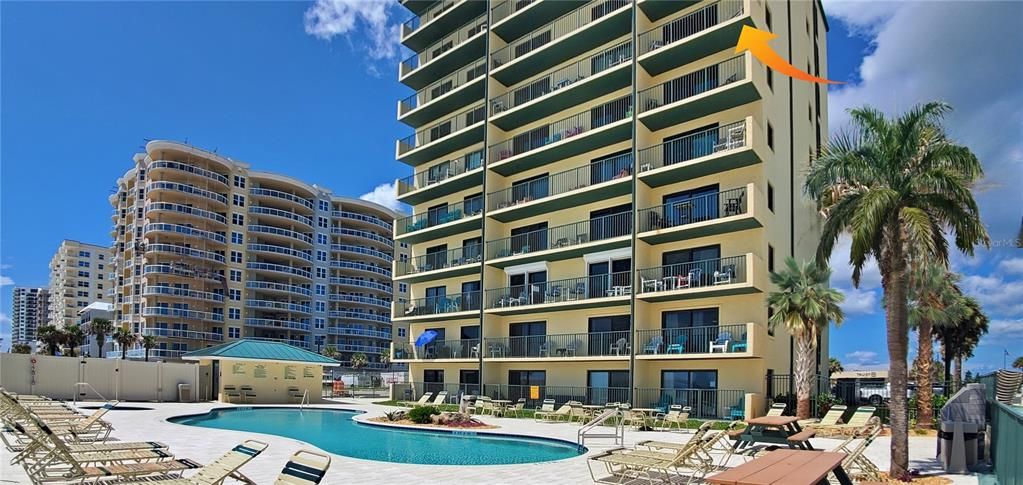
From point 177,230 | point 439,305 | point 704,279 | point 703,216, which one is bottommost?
point 439,305

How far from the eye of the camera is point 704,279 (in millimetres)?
25391

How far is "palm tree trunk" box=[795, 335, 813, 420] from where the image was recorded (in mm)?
22547

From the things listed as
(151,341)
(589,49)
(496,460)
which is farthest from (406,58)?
(151,341)

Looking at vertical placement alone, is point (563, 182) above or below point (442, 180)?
below

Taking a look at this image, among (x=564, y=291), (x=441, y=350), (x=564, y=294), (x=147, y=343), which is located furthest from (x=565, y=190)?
(x=147, y=343)

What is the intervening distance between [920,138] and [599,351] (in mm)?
18297

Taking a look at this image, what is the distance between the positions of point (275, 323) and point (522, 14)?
59.5m

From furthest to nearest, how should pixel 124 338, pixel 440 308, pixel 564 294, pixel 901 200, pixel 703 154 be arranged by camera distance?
pixel 124 338
pixel 440 308
pixel 564 294
pixel 703 154
pixel 901 200

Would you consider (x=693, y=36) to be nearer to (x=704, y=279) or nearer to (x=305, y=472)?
(x=704, y=279)

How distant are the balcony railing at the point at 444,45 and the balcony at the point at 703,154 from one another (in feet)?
46.3

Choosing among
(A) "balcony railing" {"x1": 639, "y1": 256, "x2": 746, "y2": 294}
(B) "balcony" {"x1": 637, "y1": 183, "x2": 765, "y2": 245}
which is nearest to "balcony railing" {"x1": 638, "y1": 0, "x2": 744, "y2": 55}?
(B) "balcony" {"x1": 637, "y1": 183, "x2": 765, "y2": 245}

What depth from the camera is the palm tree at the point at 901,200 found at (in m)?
11.5

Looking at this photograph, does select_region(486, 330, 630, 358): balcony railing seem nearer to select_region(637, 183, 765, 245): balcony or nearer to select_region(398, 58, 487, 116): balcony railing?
select_region(637, 183, 765, 245): balcony

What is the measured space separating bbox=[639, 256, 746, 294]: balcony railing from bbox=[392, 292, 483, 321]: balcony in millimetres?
9934
